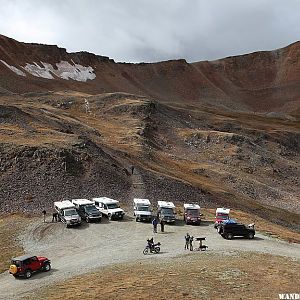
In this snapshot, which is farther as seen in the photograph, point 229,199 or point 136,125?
point 136,125

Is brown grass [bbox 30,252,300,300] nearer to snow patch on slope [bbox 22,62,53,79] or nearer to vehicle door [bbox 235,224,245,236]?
vehicle door [bbox 235,224,245,236]

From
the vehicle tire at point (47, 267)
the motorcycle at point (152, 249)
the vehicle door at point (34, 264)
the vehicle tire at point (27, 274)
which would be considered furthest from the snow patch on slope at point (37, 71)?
the vehicle tire at point (27, 274)

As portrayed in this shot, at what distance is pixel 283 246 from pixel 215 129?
255 feet

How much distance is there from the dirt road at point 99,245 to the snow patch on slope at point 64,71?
130 metres

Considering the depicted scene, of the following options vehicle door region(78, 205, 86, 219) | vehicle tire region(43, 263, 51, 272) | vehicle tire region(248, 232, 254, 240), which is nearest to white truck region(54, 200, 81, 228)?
vehicle door region(78, 205, 86, 219)

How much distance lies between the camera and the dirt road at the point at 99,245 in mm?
30000

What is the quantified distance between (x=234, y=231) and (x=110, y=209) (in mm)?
13175

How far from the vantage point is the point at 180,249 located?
35750 millimetres

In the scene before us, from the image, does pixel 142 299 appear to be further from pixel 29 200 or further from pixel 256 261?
pixel 29 200

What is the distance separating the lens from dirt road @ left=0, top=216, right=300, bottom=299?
30.0 m

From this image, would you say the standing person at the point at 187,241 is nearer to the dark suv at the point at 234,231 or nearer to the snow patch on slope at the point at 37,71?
the dark suv at the point at 234,231

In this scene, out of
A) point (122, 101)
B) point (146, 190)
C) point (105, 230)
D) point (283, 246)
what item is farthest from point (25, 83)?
point (283, 246)

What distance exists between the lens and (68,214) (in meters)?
43.6

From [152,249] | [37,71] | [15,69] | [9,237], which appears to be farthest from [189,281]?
[37,71]
